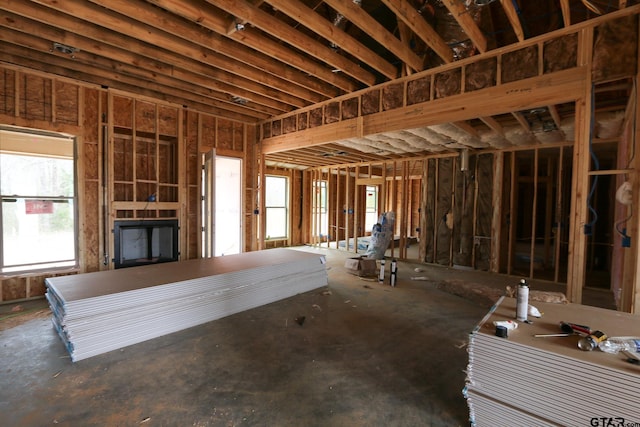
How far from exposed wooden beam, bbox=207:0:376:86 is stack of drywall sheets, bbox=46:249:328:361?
3147 millimetres

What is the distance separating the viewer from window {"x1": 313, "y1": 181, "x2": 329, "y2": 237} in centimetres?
1030

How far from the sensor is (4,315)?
3.87 m

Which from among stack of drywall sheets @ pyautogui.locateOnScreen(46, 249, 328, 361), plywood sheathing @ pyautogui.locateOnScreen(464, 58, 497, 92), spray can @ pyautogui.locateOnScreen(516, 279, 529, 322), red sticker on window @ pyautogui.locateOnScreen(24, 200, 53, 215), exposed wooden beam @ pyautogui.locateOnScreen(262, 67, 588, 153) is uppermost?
plywood sheathing @ pyautogui.locateOnScreen(464, 58, 497, 92)

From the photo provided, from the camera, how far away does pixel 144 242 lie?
18.6 feet

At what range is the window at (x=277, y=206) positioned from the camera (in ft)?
33.5

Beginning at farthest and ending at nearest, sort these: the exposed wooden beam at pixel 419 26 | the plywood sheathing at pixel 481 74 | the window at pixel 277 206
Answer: the window at pixel 277 206 → the plywood sheathing at pixel 481 74 → the exposed wooden beam at pixel 419 26

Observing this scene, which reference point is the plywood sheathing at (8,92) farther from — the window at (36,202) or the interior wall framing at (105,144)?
the window at (36,202)

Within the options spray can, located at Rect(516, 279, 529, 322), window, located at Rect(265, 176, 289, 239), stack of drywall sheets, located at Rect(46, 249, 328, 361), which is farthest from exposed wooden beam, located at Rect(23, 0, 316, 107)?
window, located at Rect(265, 176, 289, 239)

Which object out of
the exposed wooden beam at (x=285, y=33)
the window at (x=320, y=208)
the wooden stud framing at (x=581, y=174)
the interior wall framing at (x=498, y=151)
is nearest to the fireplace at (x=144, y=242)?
the interior wall framing at (x=498, y=151)

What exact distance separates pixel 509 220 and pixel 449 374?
5330 millimetres

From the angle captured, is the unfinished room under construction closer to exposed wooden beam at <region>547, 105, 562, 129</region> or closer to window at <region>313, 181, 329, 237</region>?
exposed wooden beam at <region>547, 105, 562, 129</region>

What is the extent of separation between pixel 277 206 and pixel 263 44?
6.96 m

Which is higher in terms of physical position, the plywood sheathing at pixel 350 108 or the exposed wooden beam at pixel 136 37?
the exposed wooden beam at pixel 136 37

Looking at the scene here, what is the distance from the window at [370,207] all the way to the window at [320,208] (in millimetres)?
2263
